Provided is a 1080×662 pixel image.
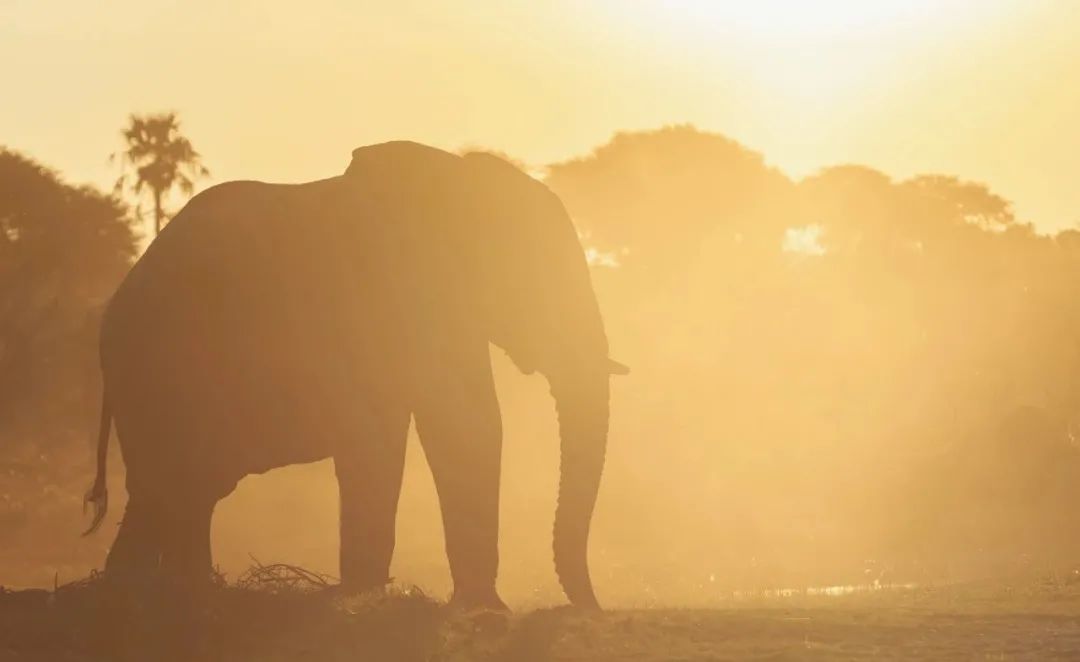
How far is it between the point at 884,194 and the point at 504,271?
190 ft

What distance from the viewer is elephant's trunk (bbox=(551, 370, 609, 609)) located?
53.8 ft

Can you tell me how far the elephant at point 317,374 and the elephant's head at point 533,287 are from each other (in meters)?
0.13

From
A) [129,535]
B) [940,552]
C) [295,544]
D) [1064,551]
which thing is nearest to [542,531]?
[295,544]

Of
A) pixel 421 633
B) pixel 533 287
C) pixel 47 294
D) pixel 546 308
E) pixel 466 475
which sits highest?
pixel 47 294

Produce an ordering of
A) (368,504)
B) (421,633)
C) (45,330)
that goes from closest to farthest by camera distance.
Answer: (421,633)
(368,504)
(45,330)

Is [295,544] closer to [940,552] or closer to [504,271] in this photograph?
[940,552]

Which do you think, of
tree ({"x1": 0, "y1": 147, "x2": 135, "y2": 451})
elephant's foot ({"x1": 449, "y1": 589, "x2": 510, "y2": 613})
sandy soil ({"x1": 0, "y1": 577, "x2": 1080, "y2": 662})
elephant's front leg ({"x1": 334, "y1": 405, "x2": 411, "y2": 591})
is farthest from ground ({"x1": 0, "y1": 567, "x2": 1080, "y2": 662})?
tree ({"x1": 0, "y1": 147, "x2": 135, "y2": 451})

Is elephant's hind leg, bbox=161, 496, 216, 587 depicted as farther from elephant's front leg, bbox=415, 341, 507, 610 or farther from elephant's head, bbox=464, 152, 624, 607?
elephant's head, bbox=464, 152, 624, 607

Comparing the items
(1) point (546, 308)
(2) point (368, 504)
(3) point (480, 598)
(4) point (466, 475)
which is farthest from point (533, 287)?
(3) point (480, 598)

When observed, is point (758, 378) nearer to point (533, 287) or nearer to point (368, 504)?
point (533, 287)

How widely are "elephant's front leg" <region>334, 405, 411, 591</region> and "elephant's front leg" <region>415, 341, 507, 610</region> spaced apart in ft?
1.38

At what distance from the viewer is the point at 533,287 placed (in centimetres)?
1792

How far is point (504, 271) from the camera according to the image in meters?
17.7

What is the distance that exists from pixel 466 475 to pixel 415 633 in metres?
2.89
